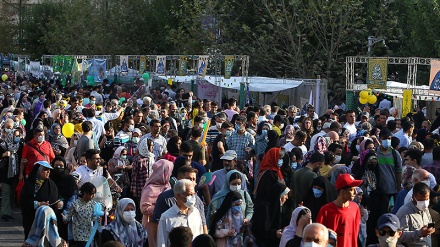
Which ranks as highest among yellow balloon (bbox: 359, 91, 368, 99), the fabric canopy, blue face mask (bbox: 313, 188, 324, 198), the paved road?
the fabric canopy

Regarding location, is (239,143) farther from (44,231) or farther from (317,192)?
(44,231)

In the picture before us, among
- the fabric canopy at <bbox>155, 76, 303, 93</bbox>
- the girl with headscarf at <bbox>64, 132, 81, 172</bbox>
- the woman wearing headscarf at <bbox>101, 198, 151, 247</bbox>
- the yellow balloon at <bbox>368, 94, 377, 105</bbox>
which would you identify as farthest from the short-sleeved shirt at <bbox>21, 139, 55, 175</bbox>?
the fabric canopy at <bbox>155, 76, 303, 93</bbox>

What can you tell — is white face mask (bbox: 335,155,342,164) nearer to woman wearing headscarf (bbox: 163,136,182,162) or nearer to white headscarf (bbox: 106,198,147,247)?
woman wearing headscarf (bbox: 163,136,182,162)

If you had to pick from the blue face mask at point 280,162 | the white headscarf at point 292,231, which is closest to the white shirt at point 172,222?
the white headscarf at point 292,231

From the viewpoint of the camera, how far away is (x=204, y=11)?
36469 mm

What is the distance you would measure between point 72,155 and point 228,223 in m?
5.35

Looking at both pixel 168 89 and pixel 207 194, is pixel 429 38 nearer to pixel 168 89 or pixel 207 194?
pixel 168 89

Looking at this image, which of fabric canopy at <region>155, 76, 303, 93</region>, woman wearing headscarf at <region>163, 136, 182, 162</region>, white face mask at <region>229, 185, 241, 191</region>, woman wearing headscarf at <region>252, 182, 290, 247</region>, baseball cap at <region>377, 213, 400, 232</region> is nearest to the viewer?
baseball cap at <region>377, 213, 400, 232</region>

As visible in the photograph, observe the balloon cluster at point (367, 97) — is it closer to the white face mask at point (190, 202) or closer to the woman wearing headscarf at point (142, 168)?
the woman wearing headscarf at point (142, 168)

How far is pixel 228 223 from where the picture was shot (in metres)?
9.51

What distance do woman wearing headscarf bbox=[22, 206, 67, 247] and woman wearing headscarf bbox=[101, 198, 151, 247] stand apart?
1213 mm

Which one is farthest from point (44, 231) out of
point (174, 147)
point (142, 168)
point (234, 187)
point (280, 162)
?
point (280, 162)

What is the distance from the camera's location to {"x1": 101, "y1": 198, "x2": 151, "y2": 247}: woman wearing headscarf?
29.1ft

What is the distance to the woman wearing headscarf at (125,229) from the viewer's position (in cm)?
888
